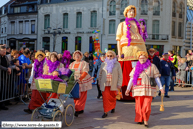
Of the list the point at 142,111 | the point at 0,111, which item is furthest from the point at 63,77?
the point at 0,111

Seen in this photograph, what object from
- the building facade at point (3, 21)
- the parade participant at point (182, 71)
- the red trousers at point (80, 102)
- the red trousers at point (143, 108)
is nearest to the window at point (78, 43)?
the building facade at point (3, 21)

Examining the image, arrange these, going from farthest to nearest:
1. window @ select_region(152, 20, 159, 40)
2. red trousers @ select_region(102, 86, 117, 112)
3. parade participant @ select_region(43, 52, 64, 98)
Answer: window @ select_region(152, 20, 159, 40) → red trousers @ select_region(102, 86, 117, 112) → parade participant @ select_region(43, 52, 64, 98)

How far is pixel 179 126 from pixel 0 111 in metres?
4.94

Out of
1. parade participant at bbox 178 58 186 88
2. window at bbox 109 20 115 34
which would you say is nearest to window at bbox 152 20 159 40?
window at bbox 109 20 115 34

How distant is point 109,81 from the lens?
7180 mm

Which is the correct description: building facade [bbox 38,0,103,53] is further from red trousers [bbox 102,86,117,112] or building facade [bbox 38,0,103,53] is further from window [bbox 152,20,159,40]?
red trousers [bbox 102,86,117,112]

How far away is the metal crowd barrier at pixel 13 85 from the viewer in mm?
8062

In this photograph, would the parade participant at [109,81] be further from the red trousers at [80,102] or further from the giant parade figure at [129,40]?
the giant parade figure at [129,40]

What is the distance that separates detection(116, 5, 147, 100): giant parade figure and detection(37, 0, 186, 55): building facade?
24.7 meters

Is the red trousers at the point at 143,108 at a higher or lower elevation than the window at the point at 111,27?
lower

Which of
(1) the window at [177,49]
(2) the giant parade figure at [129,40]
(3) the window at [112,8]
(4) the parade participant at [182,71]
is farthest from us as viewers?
(1) the window at [177,49]

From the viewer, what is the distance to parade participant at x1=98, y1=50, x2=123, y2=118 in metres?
7.16

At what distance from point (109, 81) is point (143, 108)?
1.33 meters

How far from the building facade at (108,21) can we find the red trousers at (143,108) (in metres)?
27.8
